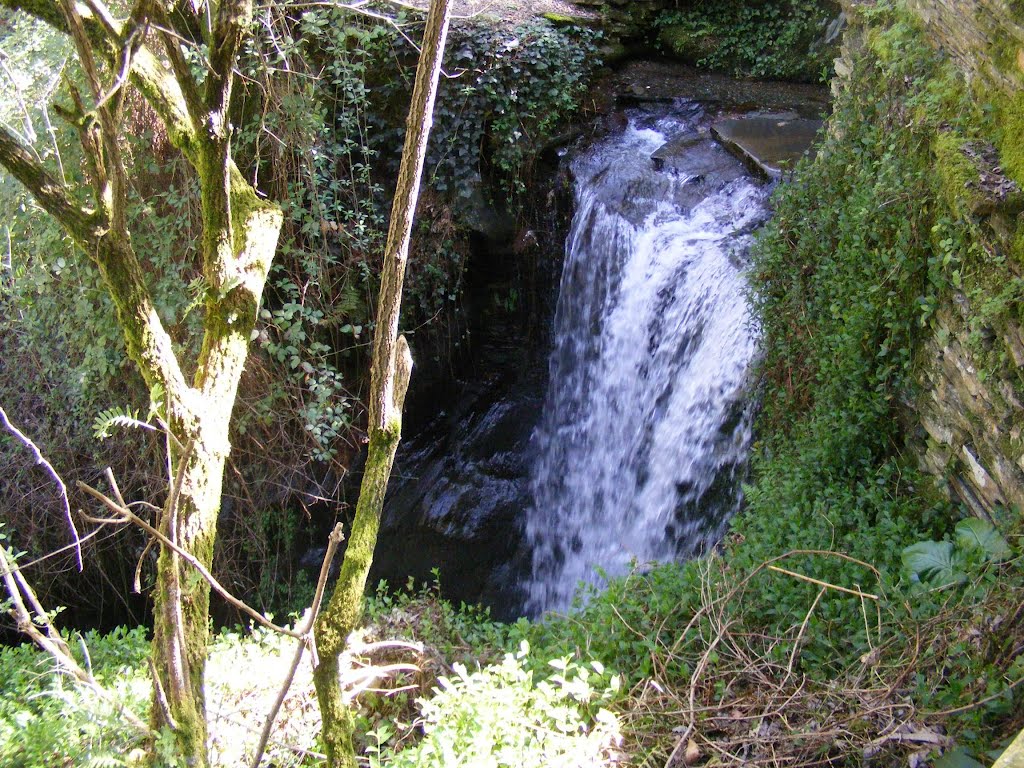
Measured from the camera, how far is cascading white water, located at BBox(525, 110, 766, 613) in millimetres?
5371

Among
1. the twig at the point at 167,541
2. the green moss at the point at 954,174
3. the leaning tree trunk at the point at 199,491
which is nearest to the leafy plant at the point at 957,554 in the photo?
the green moss at the point at 954,174

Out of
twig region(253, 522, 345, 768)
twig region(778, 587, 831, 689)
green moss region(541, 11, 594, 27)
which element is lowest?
twig region(778, 587, 831, 689)

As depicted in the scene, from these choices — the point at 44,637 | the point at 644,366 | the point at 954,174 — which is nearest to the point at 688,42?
the point at 644,366

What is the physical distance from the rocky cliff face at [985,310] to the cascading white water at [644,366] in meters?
1.60

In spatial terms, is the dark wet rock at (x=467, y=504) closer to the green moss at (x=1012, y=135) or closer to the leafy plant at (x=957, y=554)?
the leafy plant at (x=957, y=554)

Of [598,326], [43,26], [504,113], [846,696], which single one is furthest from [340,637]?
[43,26]

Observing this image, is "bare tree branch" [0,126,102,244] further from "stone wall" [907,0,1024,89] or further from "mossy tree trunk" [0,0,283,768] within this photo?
"stone wall" [907,0,1024,89]

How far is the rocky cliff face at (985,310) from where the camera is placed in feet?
10.1

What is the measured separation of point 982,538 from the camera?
10.0 ft

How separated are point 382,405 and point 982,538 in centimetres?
241

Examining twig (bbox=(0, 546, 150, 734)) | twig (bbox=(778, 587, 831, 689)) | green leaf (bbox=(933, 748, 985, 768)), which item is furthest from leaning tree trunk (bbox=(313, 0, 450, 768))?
green leaf (bbox=(933, 748, 985, 768))

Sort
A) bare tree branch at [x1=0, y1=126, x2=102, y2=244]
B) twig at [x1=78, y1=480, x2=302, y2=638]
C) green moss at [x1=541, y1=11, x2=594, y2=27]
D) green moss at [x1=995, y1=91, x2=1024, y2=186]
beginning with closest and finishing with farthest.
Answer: twig at [x1=78, y1=480, x2=302, y2=638]
bare tree branch at [x1=0, y1=126, x2=102, y2=244]
green moss at [x1=995, y1=91, x2=1024, y2=186]
green moss at [x1=541, y1=11, x2=594, y2=27]

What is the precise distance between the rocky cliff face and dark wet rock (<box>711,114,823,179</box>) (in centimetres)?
249

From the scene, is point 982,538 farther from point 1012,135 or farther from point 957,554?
point 1012,135
